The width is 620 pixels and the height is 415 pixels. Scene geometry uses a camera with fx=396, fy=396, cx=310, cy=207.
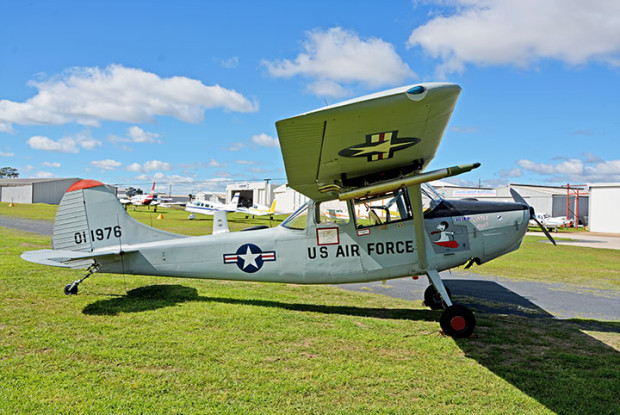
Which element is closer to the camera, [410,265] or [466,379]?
[466,379]

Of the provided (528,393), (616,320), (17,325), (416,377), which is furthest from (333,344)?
(616,320)

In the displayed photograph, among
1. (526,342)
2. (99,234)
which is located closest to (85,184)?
(99,234)

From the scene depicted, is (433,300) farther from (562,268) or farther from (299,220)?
(562,268)

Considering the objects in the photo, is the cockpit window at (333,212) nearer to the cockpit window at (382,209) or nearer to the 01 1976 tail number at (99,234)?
the cockpit window at (382,209)

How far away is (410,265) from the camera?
597cm

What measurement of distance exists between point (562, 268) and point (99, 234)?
12697 mm

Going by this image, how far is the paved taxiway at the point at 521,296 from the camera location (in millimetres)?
6961

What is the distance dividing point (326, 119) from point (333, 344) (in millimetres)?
2791

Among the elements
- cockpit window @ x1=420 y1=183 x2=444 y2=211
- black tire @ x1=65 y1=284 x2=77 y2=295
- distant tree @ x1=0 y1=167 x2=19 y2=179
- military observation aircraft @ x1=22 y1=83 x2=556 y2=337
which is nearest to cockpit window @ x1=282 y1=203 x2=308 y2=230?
military observation aircraft @ x1=22 y1=83 x2=556 y2=337

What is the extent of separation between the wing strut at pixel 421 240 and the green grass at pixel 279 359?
23.1 inches

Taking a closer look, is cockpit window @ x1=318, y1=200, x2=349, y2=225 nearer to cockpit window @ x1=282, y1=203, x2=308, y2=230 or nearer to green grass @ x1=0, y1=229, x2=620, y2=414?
cockpit window @ x1=282, y1=203, x2=308, y2=230

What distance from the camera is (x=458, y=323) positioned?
5.27 m

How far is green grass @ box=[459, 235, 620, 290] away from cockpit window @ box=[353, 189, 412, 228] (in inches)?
246

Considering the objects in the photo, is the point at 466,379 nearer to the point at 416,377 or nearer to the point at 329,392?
the point at 416,377
